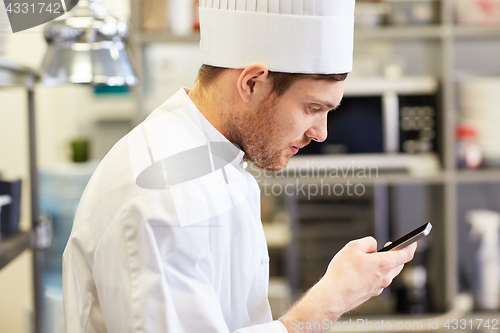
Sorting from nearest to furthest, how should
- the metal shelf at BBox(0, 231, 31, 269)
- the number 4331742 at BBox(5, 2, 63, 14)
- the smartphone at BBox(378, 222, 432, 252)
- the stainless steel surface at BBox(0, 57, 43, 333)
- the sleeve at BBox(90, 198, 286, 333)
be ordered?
1. the sleeve at BBox(90, 198, 286, 333)
2. the smartphone at BBox(378, 222, 432, 252)
3. the number 4331742 at BBox(5, 2, 63, 14)
4. the metal shelf at BBox(0, 231, 31, 269)
5. the stainless steel surface at BBox(0, 57, 43, 333)

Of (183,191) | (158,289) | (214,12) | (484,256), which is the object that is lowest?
(484,256)

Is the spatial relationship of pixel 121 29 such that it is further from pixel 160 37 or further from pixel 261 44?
pixel 160 37

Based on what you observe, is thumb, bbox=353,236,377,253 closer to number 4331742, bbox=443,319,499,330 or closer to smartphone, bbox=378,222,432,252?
smartphone, bbox=378,222,432,252

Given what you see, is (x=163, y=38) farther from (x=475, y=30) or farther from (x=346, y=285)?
(x=346, y=285)

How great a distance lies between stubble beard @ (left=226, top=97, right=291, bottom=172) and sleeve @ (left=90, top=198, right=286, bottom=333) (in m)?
0.20

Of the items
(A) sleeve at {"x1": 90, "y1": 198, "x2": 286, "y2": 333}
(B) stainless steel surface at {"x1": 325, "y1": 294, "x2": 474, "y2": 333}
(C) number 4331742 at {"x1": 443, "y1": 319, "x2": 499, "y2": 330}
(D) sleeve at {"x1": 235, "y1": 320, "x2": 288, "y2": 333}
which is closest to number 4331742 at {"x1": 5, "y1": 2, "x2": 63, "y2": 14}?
(A) sleeve at {"x1": 90, "y1": 198, "x2": 286, "y2": 333}

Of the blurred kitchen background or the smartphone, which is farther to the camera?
the blurred kitchen background

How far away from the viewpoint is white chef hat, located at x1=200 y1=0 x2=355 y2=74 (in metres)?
0.75

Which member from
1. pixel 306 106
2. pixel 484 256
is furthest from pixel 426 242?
pixel 306 106

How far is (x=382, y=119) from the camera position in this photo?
1.91m

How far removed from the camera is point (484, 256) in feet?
6.29

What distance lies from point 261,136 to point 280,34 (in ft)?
0.54

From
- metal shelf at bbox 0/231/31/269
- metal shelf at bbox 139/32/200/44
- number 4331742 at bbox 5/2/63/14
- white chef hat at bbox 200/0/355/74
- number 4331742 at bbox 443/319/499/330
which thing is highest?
metal shelf at bbox 139/32/200/44

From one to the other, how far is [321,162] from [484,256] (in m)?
0.74
